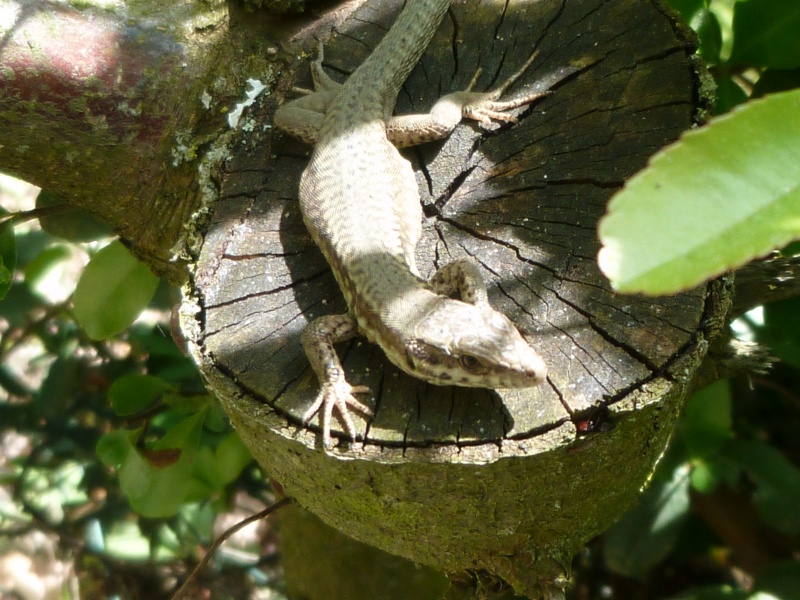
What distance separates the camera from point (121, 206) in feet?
8.75

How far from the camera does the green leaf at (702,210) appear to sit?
90cm

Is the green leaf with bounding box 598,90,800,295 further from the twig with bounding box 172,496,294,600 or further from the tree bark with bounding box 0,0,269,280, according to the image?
the twig with bounding box 172,496,294,600

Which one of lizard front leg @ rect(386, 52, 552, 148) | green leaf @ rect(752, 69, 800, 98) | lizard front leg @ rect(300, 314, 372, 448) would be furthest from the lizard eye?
green leaf @ rect(752, 69, 800, 98)

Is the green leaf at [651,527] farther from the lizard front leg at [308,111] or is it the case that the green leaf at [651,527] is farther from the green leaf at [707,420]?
the lizard front leg at [308,111]

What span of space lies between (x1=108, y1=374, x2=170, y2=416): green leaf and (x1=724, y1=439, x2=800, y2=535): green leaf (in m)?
2.43

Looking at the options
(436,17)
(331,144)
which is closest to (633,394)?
(331,144)

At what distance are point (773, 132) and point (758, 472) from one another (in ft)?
9.20

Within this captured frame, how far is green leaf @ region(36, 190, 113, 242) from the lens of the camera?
10.6 ft

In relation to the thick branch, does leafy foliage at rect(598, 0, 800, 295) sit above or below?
above

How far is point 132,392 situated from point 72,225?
32.2 inches

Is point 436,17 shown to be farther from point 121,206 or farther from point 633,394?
point 633,394

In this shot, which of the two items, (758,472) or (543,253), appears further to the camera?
(758,472)

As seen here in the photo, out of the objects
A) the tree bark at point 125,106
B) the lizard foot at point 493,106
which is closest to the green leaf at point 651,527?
the lizard foot at point 493,106

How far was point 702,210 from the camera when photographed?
933mm
